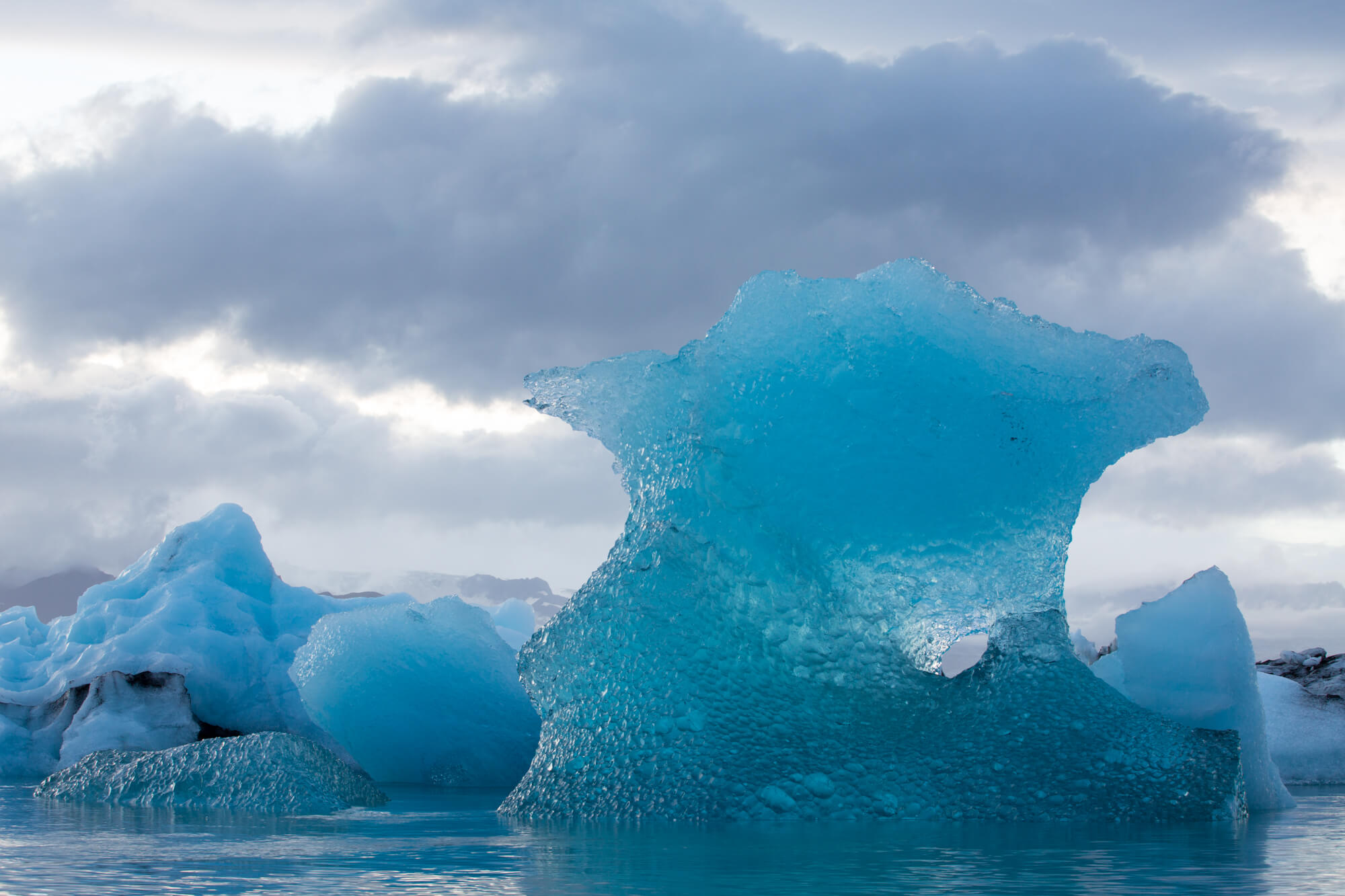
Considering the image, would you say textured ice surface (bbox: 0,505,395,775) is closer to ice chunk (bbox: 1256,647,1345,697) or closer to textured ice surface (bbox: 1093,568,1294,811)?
textured ice surface (bbox: 1093,568,1294,811)

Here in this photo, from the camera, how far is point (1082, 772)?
532cm

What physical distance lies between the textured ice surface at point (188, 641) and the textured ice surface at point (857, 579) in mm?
6459

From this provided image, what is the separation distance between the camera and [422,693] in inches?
359

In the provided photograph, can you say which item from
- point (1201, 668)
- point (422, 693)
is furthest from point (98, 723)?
point (1201, 668)

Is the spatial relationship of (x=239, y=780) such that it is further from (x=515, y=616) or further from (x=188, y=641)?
(x=515, y=616)

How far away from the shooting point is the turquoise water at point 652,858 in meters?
2.81

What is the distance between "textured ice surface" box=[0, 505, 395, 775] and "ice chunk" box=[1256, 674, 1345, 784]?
860 centimetres

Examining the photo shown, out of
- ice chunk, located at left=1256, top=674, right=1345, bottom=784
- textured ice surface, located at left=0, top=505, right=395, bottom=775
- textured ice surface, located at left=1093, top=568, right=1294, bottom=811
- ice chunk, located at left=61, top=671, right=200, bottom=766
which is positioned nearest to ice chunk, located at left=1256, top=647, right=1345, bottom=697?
ice chunk, located at left=1256, top=674, right=1345, bottom=784

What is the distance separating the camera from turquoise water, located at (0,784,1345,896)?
2809 mm

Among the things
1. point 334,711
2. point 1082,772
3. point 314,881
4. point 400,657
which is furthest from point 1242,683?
point 334,711

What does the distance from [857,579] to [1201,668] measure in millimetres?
2052

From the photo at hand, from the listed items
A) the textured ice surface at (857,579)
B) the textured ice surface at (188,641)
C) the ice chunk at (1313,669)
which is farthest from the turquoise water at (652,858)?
the ice chunk at (1313,669)

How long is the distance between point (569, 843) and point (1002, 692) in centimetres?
248

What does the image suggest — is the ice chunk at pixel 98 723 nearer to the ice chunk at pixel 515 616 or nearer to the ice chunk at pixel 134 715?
the ice chunk at pixel 134 715
